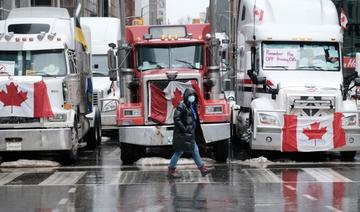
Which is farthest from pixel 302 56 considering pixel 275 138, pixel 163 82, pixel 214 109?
pixel 163 82

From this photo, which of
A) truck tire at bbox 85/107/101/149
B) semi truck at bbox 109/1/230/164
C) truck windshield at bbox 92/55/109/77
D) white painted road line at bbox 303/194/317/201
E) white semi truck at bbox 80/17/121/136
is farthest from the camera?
truck windshield at bbox 92/55/109/77

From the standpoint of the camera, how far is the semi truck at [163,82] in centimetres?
1670

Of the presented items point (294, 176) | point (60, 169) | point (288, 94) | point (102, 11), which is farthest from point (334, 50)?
point (102, 11)

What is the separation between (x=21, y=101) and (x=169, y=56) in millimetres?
3563

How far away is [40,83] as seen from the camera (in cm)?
1694

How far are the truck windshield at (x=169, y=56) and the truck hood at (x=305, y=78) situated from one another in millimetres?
2091

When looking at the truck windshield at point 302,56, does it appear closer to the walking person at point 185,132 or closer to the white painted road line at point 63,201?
the walking person at point 185,132

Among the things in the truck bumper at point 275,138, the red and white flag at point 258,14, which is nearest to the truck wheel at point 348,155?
the truck bumper at point 275,138

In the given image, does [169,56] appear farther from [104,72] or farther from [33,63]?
[104,72]

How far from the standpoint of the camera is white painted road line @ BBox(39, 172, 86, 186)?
47.4ft

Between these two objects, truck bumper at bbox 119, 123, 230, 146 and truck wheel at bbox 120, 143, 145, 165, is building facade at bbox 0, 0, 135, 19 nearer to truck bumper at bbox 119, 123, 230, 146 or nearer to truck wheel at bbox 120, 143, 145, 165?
truck wheel at bbox 120, 143, 145, 165

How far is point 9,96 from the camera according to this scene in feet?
55.3

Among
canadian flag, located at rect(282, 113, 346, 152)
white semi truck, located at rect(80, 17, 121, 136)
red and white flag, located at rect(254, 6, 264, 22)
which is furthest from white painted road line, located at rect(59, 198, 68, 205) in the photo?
white semi truck, located at rect(80, 17, 121, 136)

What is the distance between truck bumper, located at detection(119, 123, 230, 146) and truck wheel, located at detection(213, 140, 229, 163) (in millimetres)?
340
